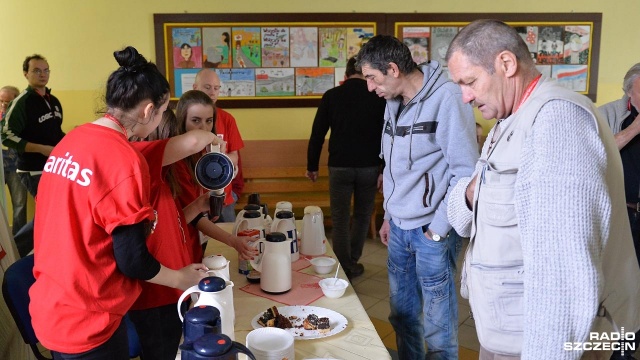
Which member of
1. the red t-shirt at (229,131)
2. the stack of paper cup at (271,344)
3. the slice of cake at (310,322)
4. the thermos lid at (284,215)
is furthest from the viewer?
the red t-shirt at (229,131)

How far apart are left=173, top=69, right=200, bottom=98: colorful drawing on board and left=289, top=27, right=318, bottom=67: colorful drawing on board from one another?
3.01 ft

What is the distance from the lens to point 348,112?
355cm

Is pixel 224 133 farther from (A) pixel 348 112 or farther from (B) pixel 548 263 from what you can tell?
(B) pixel 548 263

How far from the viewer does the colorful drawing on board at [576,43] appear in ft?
16.0

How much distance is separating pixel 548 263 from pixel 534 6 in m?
4.56

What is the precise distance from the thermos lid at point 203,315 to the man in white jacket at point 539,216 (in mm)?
656

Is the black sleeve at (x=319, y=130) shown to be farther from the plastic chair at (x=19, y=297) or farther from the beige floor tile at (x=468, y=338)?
the plastic chair at (x=19, y=297)

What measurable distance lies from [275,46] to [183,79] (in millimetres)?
902

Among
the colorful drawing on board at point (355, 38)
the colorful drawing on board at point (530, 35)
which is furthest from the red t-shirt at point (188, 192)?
the colorful drawing on board at point (530, 35)

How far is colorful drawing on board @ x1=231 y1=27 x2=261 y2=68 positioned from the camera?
4.60 m

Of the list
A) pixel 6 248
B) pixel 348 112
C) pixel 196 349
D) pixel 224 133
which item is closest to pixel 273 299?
pixel 196 349

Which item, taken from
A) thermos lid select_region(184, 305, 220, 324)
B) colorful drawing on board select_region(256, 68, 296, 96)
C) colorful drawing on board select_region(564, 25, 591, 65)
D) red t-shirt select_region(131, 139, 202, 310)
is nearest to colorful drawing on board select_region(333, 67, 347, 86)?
colorful drawing on board select_region(256, 68, 296, 96)

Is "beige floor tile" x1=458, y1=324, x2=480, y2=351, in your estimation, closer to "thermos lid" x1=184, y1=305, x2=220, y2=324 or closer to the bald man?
the bald man

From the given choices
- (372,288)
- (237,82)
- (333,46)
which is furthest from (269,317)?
(333,46)
